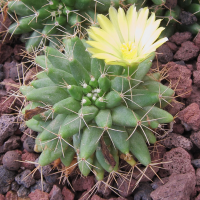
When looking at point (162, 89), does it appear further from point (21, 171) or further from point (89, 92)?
point (21, 171)

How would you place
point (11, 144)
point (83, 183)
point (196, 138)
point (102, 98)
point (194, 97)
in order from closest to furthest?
point (102, 98) → point (196, 138) → point (83, 183) → point (194, 97) → point (11, 144)

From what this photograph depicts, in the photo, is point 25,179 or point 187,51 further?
point 187,51

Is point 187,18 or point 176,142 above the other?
point 187,18

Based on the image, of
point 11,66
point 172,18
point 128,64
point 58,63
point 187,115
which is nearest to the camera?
point 128,64

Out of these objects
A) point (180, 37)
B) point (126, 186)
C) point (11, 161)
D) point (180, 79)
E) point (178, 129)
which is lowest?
point (11, 161)

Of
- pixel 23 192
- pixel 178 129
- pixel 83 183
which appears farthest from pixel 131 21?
pixel 23 192

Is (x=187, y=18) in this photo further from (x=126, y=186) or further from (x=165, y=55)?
(x=126, y=186)

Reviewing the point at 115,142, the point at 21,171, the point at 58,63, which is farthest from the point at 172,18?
the point at 21,171
